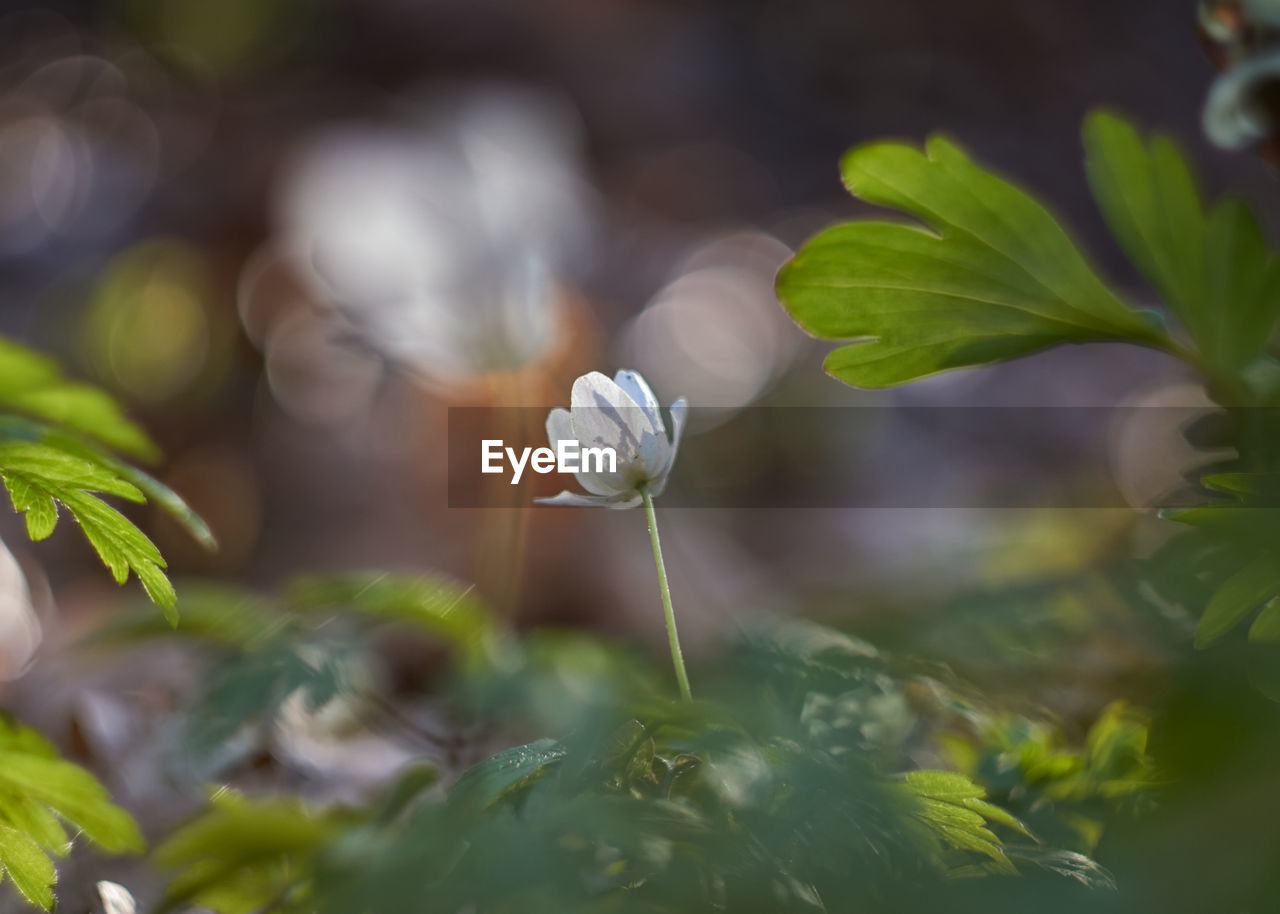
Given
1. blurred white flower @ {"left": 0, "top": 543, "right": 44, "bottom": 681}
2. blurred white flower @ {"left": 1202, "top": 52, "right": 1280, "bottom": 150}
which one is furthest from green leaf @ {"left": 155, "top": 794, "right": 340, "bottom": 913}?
blurred white flower @ {"left": 0, "top": 543, "right": 44, "bottom": 681}

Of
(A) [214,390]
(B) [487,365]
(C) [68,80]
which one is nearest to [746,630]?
(B) [487,365]

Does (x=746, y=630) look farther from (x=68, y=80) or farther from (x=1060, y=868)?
(x=68, y=80)

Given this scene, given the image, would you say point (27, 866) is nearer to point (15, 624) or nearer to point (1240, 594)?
point (1240, 594)

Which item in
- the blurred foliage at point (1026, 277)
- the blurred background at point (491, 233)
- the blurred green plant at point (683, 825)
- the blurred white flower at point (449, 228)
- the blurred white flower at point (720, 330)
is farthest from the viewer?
the blurred white flower at point (720, 330)

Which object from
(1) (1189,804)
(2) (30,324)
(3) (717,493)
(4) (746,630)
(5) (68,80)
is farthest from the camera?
(5) (68,80)

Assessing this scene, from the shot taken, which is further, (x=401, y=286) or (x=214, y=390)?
(x=214, y=390)

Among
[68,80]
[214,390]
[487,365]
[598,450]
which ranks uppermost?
[68,80]

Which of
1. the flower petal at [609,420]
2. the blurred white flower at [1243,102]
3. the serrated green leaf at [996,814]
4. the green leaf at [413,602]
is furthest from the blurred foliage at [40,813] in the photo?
the blurred white flower at [1243,102]

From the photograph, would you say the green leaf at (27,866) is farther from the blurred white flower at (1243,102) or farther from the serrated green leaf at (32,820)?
the blurred white flower at (1243,102)
